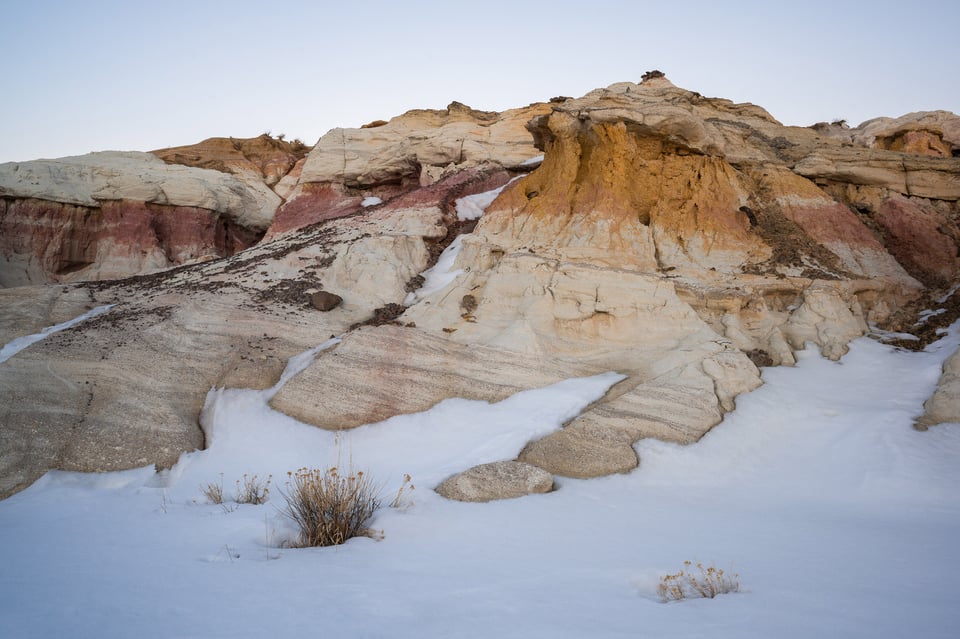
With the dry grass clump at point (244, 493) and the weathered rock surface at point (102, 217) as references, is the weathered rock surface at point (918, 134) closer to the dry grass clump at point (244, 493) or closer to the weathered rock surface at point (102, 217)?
the dry grass clump at point (244, 493)

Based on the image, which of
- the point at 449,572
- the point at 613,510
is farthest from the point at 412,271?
the point at 449,572

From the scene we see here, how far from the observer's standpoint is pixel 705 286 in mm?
11219

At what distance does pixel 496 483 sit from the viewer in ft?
20.5

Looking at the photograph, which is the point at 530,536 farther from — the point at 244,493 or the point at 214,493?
the point at 214,493

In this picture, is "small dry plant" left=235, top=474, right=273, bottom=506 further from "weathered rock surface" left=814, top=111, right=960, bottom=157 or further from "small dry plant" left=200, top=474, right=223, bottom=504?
"weathered rock surface" left=814, top=111, right=960, bottom=157

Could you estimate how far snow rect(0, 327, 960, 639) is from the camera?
3.12 metres

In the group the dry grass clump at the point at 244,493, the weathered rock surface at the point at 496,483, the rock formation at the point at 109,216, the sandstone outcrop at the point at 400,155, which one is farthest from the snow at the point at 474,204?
the rock formation at the point at 109,216

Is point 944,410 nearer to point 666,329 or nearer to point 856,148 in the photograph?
point 666,329

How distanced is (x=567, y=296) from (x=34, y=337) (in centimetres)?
1049

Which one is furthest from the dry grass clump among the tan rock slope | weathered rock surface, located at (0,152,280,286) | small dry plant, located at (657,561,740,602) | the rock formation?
the rock formation

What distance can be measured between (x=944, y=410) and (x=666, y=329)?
412cm

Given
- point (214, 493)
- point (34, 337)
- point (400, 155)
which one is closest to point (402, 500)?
point (214, 493)

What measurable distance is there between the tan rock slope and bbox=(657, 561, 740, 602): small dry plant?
8.42ft

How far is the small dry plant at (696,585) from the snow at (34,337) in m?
10.8
